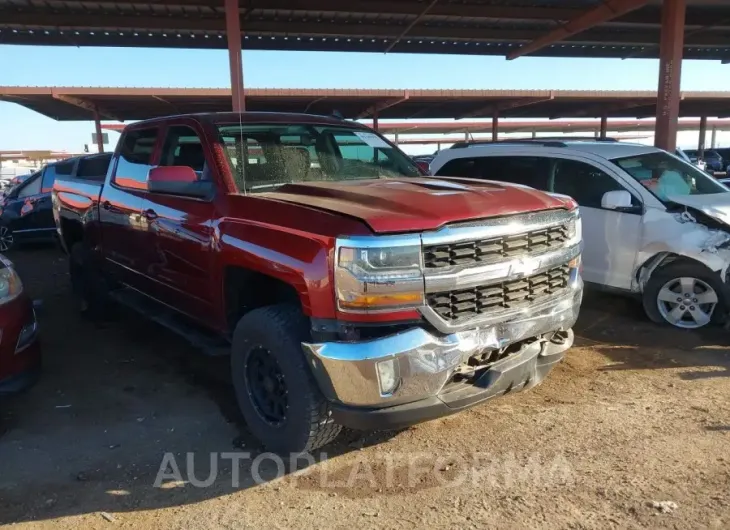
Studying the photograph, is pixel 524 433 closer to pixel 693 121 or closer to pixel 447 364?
pixel 447 364

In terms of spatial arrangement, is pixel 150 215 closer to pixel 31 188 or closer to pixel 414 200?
pixel 414 200

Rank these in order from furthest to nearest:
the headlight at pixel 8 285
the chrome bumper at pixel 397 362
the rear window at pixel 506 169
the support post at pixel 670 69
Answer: the support post at pixel 670 69
the rear window at pixel 506 169
the headlight at pixel 8 285
the chrome bumper at pixel 397 362

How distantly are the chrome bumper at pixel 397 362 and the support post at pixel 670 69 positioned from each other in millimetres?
12577

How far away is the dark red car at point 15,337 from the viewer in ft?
12.3

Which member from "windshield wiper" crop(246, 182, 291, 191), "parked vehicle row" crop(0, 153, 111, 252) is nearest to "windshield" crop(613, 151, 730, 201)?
"windshield wiper" crop(246, 182, 291, 191)

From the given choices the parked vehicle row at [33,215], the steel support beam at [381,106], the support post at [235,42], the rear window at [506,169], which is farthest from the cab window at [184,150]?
the steel support beam at [381,106]

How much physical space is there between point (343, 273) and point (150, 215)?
2.36 metres

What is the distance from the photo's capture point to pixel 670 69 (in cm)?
1332

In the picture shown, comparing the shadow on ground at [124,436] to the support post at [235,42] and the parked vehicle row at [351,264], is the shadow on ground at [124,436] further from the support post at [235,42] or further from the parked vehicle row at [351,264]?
the support post at [235,42]

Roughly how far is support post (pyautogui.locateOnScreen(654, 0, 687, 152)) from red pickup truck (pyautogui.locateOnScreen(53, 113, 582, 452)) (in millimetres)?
11126

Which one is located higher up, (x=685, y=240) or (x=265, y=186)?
(x=265, y=186)

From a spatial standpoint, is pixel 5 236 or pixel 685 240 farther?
pixel 5 236

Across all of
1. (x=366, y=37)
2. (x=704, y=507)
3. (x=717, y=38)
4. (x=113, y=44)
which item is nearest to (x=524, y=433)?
(x=704, y=507)

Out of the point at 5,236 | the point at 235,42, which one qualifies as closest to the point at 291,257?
the point at 5,236
